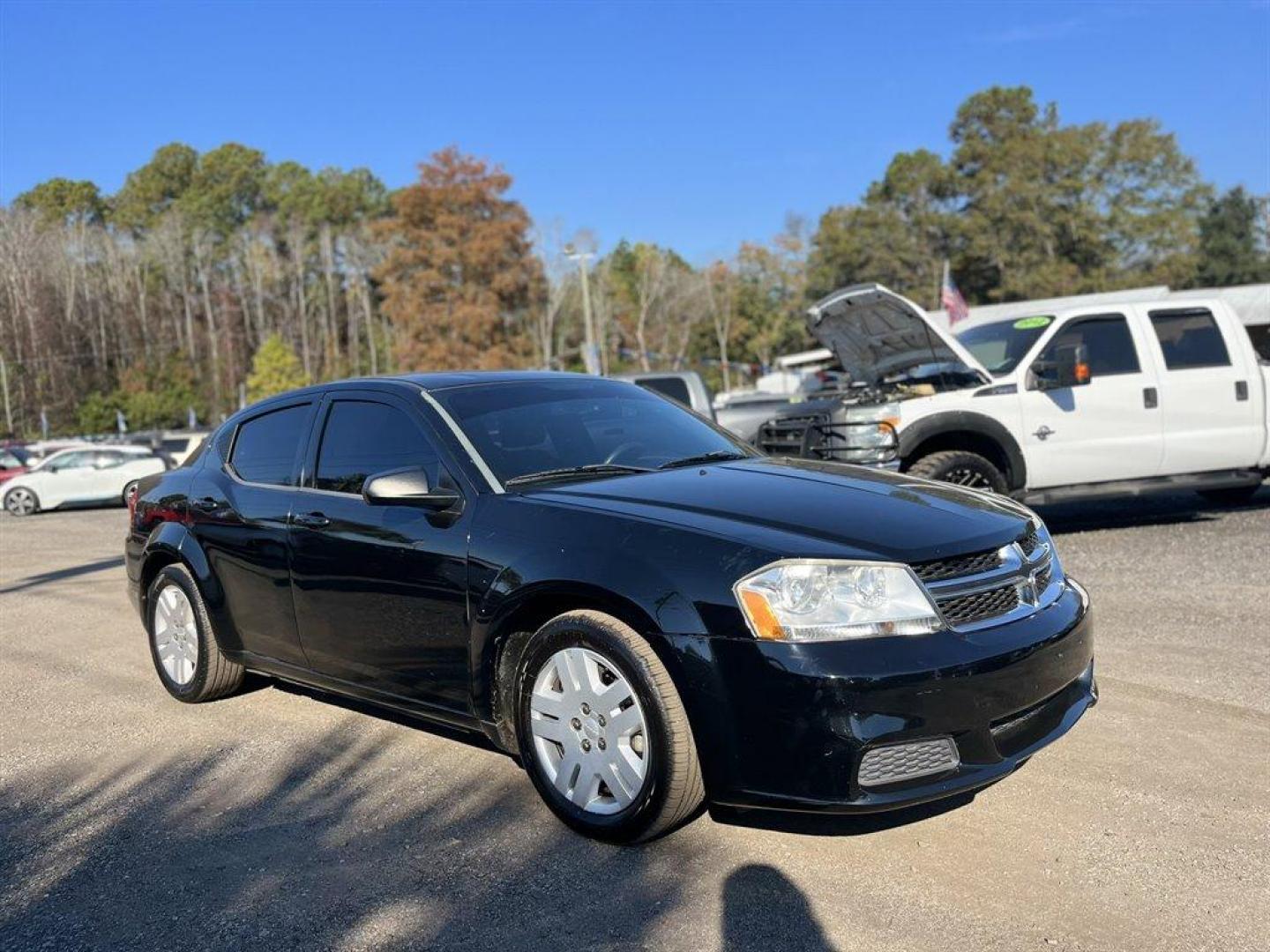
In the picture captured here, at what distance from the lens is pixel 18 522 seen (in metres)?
20.2

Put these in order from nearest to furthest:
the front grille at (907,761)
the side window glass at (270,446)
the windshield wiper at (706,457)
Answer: the front grille at (907,761), the windshield wiper at (706,457), the side window glass at (270,446)

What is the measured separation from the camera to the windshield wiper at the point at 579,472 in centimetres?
400

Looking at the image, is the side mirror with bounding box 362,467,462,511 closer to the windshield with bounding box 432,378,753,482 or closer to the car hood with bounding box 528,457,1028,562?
the windshield with bounding box 432,378,753,482

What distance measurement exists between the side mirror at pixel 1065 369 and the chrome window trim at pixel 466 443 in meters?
6.08

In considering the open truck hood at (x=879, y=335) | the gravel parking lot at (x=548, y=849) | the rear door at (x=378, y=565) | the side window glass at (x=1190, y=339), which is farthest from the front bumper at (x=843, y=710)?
the side window glass at (x=1190, y=339)

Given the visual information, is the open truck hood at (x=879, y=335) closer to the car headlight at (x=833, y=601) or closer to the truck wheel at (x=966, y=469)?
the truck wheel at (x=966, y=469)

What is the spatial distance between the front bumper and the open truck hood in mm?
5605

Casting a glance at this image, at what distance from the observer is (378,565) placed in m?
4.09

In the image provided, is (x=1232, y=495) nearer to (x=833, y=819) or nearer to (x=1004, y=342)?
(x=1004, y=342)

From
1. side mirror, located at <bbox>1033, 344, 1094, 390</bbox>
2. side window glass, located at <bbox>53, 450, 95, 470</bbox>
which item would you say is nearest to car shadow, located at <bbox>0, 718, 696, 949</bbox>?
side mirror, located at <bbox>1033, 344, 1094, 390</bbox>

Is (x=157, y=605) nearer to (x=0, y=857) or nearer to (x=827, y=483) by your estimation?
(x=0, y=857)

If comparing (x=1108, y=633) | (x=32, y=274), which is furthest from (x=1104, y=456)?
(x=32, y=274)

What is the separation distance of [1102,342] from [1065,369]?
2.43 ft

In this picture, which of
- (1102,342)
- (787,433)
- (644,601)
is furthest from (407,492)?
(1102,342)
